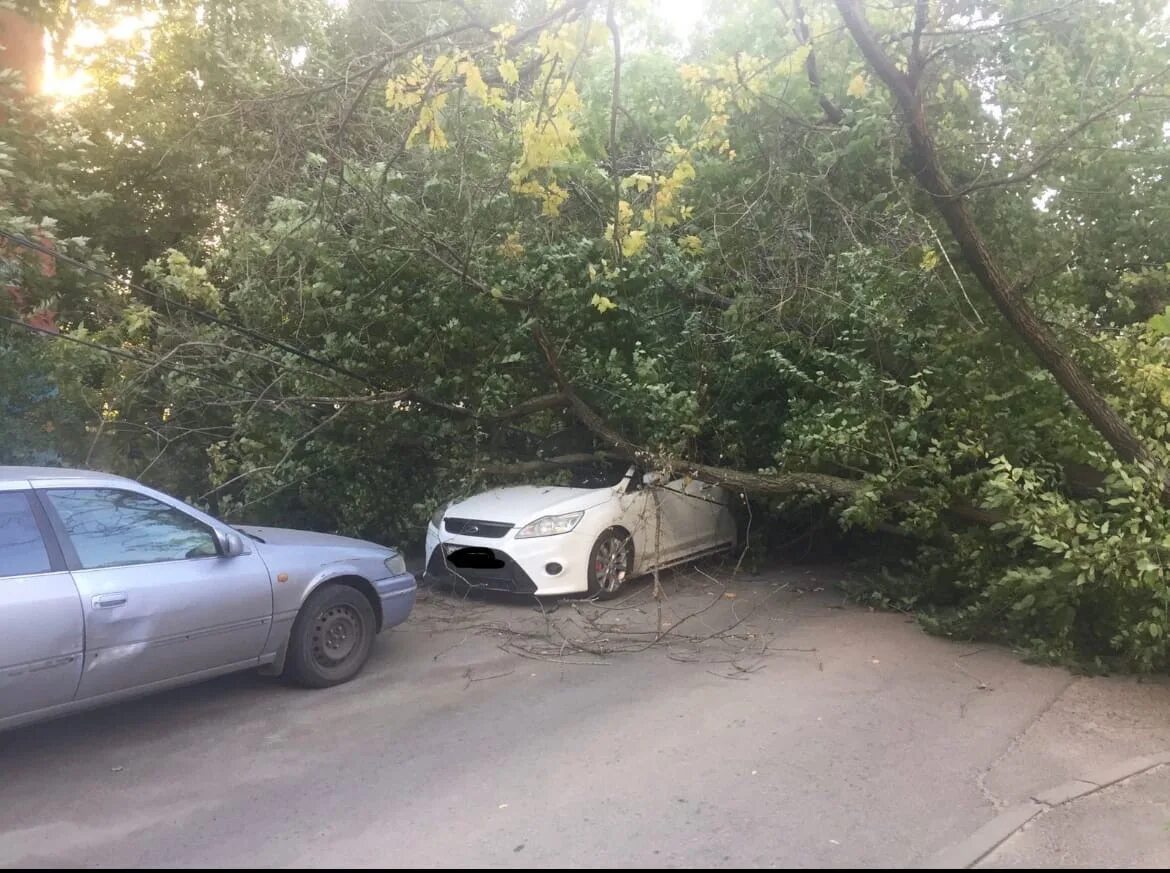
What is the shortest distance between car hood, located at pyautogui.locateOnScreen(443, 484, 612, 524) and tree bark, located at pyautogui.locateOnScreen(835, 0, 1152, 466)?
135 inches

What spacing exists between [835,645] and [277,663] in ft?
12.2

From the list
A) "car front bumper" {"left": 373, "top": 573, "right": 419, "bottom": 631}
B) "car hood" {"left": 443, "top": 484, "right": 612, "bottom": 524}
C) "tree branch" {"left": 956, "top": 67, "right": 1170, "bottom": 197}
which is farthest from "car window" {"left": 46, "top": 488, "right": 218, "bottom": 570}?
"tree branch" {"left": 956, "top": 67, "right": 1170, "bottom": 197}

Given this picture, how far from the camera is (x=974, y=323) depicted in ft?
22.2

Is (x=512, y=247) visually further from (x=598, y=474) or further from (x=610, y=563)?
(x=610, y=563)

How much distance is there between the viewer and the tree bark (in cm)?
568

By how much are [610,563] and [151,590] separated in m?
3.87

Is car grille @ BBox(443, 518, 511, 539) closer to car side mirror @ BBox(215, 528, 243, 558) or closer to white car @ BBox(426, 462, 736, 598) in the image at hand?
white car @ BBox(426, 462, 736, 598)

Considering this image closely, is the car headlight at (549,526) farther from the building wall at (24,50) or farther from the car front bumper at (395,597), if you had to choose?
the building wall at (24,50)

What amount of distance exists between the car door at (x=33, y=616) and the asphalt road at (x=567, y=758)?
1.61 feet

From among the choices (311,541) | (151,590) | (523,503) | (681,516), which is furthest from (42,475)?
(681,516)

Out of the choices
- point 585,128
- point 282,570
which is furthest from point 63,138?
point 282,570

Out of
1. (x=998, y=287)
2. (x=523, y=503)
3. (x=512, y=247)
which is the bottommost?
(x=523, y=503)

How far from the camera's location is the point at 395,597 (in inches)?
238

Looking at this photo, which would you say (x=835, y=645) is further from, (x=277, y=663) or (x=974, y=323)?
(x=277, y=663)
